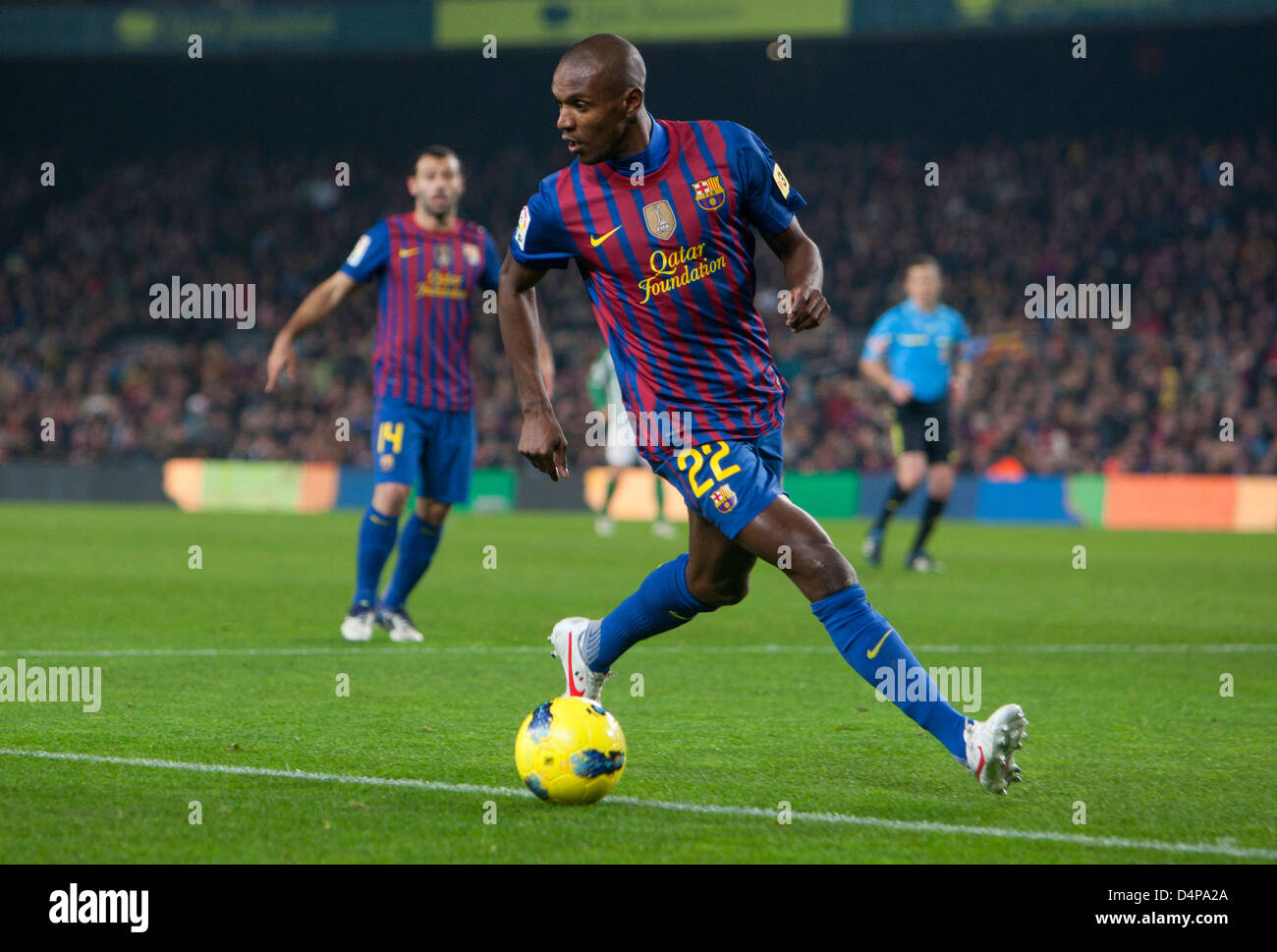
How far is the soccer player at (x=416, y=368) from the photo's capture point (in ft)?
26.3

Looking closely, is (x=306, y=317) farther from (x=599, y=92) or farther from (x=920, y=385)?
(x=920, y=385)

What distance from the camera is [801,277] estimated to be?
470 centimetres

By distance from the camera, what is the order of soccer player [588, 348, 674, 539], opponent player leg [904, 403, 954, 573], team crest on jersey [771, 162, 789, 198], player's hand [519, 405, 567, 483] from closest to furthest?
1. player's hand [519, 405, 567, 483]
2. team crest on jersey [771, 162, 789, 198]
3. opponent player leg [904, 403, 954, 573]
4. soccer player [588, 348, 674, 539]

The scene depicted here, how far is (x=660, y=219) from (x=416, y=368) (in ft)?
11.7

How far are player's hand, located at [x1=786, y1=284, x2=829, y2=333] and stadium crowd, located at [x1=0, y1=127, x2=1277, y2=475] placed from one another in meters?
18.9

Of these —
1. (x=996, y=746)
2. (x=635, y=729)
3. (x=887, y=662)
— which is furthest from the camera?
(x=635, y=729)

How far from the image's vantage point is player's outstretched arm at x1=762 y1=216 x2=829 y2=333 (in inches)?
177

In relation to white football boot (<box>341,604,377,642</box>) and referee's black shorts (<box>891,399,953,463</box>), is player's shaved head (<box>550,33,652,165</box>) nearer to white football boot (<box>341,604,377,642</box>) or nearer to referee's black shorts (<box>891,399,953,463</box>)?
white football boot (<box>341,604,377,642</box>)

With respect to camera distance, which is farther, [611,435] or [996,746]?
[611,435]

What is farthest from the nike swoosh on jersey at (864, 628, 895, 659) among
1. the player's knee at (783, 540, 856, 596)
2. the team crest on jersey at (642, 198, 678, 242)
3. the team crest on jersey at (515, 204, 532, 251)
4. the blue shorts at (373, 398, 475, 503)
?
the blue shorts at (373, 398, 475, 503)

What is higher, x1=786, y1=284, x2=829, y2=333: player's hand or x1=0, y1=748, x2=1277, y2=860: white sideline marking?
x1=786, y1=284, x2=829, y2=333: player's hand

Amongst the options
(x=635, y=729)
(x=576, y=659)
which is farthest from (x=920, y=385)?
(x=576, y=659)
